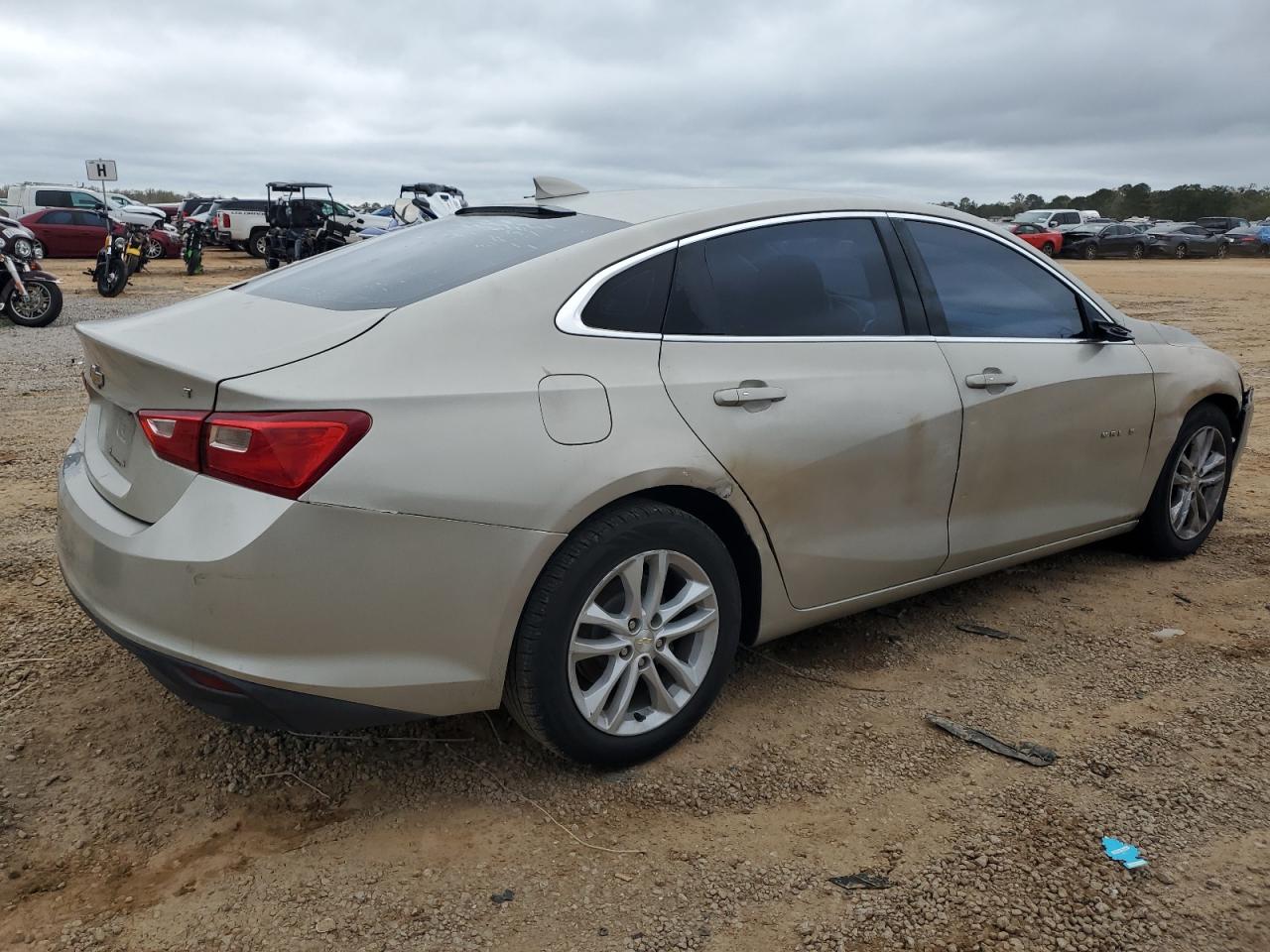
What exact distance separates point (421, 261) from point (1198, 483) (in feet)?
11.8

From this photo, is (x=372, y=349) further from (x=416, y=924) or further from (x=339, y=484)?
(x=416, y=924)

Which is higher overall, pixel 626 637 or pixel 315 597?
pixel 315 597

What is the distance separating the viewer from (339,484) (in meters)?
2.23

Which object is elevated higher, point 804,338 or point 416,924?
point 804,338

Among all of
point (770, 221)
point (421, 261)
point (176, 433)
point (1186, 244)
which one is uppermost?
point (1186, 244)

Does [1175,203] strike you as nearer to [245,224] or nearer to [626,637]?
[245,224]

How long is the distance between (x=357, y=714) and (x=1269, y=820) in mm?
2348

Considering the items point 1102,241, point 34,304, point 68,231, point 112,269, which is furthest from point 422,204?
point 1102,241

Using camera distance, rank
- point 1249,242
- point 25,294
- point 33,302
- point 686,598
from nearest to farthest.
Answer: point 686,598
point 25,294
point 33,302
point 1249,242

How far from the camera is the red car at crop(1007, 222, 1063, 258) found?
3472 centimetres

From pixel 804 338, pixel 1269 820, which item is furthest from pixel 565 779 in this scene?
pixel 1269 820

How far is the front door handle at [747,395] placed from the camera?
284cm

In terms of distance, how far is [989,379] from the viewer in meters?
3.52

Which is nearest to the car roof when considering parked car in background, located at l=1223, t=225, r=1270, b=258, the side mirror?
the side mirror
